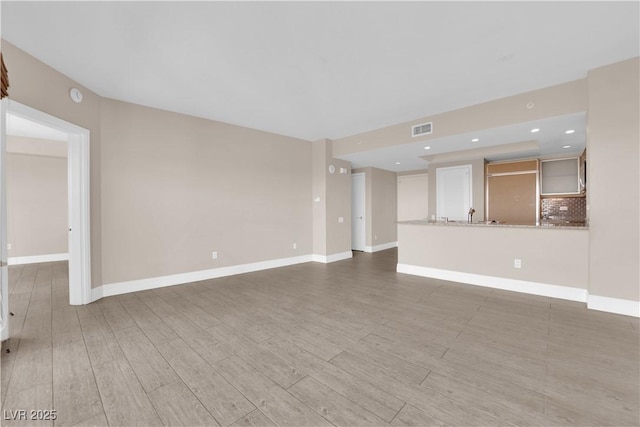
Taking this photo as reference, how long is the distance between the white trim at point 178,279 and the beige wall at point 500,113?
3.30m

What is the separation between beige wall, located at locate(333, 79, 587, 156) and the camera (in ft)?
10.5

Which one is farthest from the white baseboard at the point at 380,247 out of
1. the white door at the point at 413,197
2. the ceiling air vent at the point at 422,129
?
the ceiling air vent at the point at 422,129

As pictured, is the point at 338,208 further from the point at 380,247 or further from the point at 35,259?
the point at 35,259

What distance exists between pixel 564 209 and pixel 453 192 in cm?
213

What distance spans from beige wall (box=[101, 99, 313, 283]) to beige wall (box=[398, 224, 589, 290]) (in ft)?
8.64

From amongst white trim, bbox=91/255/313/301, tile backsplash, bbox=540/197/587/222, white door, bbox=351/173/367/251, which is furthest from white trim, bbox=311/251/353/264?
tile backsplash, bbox=540/197/587/222

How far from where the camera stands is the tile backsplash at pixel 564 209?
5.25 meters

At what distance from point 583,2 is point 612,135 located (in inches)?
66.0

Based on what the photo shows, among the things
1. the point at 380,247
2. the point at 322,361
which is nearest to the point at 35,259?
the point at 322,361

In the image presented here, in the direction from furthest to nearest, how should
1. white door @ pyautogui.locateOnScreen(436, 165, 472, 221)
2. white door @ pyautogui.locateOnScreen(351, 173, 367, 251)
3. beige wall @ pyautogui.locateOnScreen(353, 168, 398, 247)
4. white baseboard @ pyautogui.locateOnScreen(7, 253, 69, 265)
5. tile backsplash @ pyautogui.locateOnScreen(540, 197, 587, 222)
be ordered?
white door @ pyautogui.locateOnScreen(351, 173, 367, 251), beige wall @ pyautogui.locateOnScreen(353, 168, 398, 247), white door @ pyautogui.locateOnScreen(436, 165, 472, 221), white baseboard @ pyautogui.locateOnScreen(7, 253, 69, 265), tile backsplash @ pyautogui.locateOnScreen(540, 197, 587, 222)

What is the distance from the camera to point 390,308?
3072mm

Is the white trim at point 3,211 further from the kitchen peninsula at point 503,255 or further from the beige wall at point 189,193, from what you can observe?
the kitchen peninsula at point 503,255

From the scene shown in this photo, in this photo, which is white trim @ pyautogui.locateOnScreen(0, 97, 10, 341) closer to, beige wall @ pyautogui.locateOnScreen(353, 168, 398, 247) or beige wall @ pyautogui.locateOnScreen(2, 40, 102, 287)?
beige wall @ pyautogui.locateOnScreen(2, 40, 102, 287)

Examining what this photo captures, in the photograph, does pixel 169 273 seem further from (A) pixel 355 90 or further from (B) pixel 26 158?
(B) pixel 26 158
